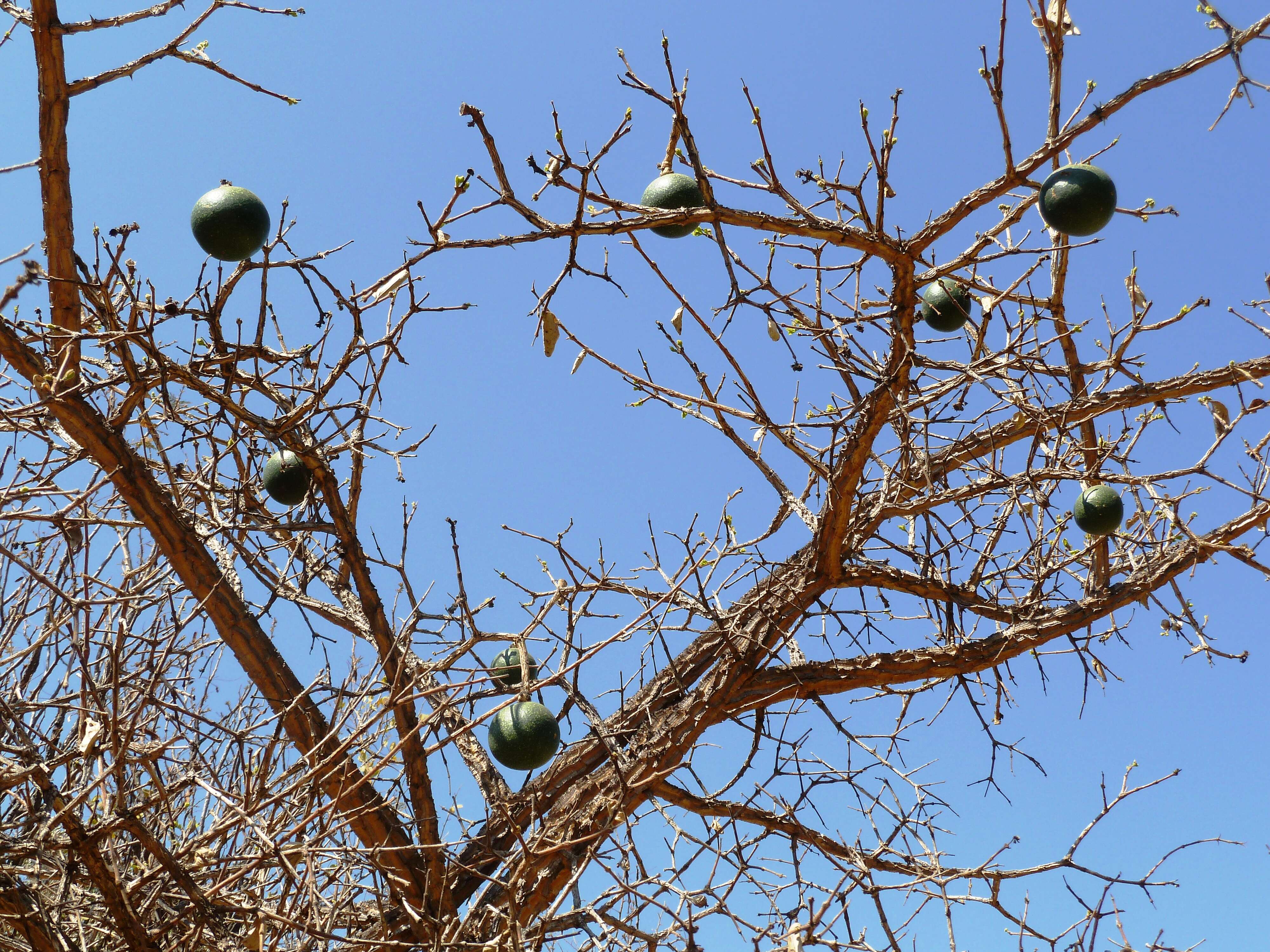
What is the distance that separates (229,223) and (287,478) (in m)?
1.12

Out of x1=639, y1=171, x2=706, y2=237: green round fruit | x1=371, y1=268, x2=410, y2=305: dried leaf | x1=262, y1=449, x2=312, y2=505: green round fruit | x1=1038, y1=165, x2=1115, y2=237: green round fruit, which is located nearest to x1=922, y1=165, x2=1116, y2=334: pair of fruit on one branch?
x1=1038, y1=165, x2=1115, y2=237: green round fruit

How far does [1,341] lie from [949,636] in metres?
3.67

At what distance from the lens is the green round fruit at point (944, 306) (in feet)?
13.8

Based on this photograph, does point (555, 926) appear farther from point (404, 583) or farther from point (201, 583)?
point (201, 583)

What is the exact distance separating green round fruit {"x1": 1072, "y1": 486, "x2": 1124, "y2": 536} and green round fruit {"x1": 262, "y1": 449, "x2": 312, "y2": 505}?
328 centimetres

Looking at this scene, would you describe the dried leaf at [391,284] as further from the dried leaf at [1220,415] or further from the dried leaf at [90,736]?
the dried leaf at [1220,415]

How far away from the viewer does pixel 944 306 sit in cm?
426

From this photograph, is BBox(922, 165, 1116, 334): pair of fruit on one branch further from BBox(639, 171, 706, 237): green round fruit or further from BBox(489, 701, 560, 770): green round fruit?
BBox(489, 701, 560, 770): green round fruit

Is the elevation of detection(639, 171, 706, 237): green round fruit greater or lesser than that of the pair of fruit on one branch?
greater

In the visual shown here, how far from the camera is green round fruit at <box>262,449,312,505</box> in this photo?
4234 millimetres

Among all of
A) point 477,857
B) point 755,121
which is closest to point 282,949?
point 477,857

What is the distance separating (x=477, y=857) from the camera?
413 centimetres

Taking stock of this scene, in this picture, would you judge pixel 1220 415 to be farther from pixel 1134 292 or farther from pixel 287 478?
pixel 287 478

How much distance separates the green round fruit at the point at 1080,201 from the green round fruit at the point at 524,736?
8.06 ft
